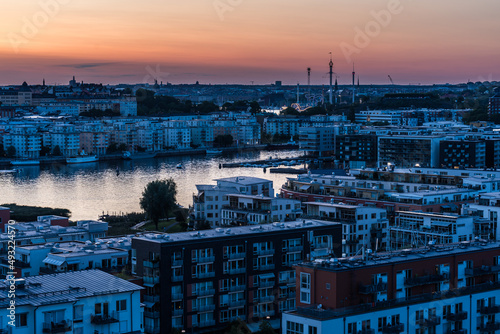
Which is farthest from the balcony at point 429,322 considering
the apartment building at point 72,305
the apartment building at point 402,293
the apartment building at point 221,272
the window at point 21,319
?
the window at point 21,319

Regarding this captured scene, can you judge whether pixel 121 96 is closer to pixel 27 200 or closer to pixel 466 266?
pixel 27 200

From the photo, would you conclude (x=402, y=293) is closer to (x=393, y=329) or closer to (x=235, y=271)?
(x=393, y=329)

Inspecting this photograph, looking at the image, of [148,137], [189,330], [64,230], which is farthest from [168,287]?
[148,137]

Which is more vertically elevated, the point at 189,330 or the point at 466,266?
the point at 466,266

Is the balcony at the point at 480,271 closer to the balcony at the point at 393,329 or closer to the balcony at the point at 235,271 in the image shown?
the balcony at the point at 393,329

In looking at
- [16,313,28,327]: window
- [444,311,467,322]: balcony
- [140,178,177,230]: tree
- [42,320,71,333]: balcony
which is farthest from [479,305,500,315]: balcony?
[140,178,177,230]: tree
